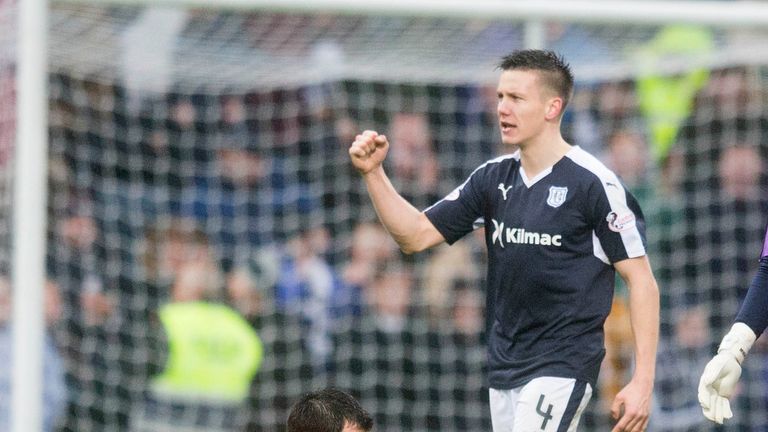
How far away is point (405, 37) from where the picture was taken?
8.00m

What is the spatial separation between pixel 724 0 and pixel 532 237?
475cm

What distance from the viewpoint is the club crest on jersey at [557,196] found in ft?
15.5

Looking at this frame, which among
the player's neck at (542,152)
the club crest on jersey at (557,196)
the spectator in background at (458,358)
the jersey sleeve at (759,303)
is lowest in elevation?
the spectator in background at (458,358)

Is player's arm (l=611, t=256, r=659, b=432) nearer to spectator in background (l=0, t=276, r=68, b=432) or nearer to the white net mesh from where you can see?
the white net mesh

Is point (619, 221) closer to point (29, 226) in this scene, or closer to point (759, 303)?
point (759, 303)

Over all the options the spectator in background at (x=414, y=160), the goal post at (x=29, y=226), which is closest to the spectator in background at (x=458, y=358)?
the spectator in background at (x=414, y=160)

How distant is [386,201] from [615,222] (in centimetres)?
81

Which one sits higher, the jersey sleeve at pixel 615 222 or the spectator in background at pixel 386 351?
the jersey sleeve at pixel 615 222

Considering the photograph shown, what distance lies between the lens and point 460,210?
5004mm

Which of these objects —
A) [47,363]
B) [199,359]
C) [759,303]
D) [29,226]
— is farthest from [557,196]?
[47,363]

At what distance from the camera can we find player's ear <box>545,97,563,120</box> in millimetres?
4816

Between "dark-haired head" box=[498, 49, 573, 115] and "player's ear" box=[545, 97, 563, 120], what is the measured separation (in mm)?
16

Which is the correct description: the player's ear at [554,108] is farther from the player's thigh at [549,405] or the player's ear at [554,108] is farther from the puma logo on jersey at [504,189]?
the player's thigh at [549,405]

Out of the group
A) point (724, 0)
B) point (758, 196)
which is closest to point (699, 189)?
point (758, 196)
